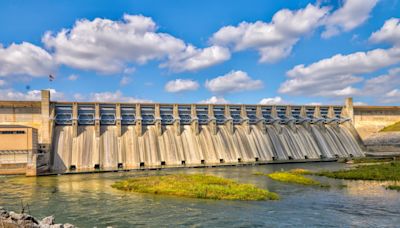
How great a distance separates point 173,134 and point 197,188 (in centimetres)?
3877

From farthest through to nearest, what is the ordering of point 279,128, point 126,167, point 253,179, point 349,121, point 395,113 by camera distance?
point 395,113 → point 349,121 → point 279,128 → point 126,167 → point 253,179

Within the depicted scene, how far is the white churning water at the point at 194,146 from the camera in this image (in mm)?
64331

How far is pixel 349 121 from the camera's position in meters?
92.4

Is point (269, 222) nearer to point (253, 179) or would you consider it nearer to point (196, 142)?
point (253, 179)

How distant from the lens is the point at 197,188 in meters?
35.7

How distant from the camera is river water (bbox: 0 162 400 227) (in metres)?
24.1

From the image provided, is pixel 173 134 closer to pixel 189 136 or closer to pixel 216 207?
pixel 189 136

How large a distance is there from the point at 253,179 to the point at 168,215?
2234 cm

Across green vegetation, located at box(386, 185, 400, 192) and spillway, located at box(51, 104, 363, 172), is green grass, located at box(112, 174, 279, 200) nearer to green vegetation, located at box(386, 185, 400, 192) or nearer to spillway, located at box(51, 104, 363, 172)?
green vegetation, located at box(386, 185, 400, 192)

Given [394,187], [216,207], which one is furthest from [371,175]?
[216,207]

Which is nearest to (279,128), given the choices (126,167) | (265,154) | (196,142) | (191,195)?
(265,154)

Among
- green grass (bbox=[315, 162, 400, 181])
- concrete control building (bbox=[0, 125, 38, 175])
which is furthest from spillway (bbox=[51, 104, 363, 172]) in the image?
green grass (bbox=[315, 162, 400, 181])

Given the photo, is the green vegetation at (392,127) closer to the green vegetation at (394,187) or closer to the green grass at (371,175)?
the green grass at (371,175)

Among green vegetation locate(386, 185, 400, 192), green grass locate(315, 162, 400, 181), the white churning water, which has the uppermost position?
the white churning water
